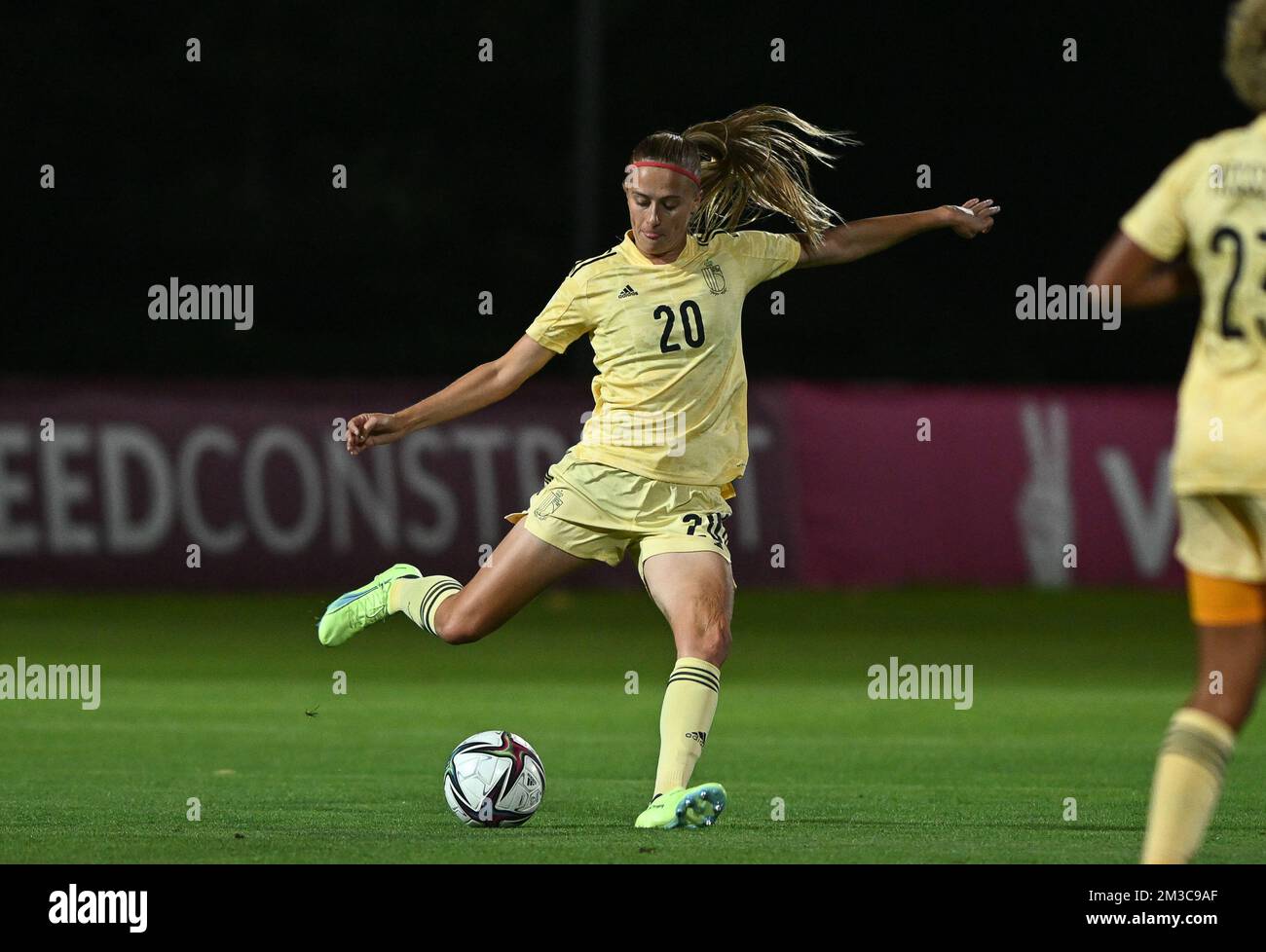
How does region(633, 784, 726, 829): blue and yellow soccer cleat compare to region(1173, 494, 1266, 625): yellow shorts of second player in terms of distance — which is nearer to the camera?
region(1173, 494, 1266, 625): yellow shorts of second player

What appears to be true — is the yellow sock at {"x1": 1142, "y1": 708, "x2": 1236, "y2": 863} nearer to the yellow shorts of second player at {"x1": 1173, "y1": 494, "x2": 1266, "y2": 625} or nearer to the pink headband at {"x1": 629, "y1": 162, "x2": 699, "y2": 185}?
the yellow shorts of second player at {"x1": 1173, "y1": 494, "x2": 1266, "y2": 625}

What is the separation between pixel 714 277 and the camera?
8703mm

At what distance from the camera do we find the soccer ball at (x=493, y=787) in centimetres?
851

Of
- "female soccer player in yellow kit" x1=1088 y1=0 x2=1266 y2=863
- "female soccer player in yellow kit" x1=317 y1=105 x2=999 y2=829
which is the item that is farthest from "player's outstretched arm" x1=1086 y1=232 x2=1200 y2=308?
"female soccer player in yellow kit" x1=317 y1=105 x2=999 y2=829

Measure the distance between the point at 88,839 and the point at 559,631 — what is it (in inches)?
477

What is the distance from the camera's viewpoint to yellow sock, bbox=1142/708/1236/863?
231 inches

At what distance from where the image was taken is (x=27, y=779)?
10047 millimetres

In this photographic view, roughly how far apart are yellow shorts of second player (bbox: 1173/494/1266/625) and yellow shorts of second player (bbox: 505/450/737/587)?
2.88 metres

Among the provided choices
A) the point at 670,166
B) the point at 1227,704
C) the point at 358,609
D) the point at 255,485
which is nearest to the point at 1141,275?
the point at 1227,704

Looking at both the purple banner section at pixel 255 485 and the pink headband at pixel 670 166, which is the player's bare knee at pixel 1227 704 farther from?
the purple banner section at pixel 255 485

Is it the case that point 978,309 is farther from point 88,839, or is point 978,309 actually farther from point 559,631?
point 88,839

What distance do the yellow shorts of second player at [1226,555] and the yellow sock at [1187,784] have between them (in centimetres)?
28

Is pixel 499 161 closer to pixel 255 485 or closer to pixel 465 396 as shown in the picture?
pixel 255 485

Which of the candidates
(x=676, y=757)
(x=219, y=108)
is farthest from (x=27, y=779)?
(x=219, y=108)
